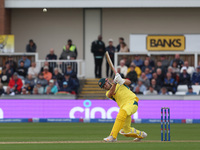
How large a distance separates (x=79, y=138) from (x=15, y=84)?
33.3ft

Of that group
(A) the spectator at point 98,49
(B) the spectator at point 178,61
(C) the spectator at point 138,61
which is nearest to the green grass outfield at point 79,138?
(C) the spectator at point 138,61

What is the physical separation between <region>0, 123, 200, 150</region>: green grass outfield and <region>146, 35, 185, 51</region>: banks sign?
297 inches

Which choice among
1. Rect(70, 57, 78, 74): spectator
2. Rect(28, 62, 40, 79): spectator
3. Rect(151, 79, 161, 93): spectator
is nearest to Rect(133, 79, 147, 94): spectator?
Rect(151, 79, 161, 93): spectator

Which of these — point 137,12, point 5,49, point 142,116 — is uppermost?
point 137,12

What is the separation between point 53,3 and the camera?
28859 millimetres

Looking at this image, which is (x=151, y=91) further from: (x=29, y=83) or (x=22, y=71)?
(x=22, y=71)

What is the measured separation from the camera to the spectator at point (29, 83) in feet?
80.1

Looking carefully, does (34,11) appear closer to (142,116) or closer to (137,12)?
(137,12)

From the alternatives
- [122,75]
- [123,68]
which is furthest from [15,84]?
[123,68]

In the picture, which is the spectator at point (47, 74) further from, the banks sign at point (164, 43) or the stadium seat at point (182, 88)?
the stadium seat at point (182, 88)

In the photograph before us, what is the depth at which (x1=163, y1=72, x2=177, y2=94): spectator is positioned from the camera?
24047mm

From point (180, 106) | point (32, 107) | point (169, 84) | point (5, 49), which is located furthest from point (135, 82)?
point (5, 49)

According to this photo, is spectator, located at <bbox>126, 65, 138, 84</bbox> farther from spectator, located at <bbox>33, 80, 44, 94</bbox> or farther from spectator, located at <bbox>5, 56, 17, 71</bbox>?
spectator, located at <bbox>5, 56, 17, 71</bbox>

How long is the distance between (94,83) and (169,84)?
444 cm
